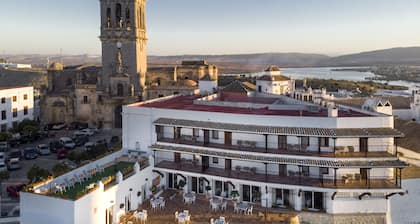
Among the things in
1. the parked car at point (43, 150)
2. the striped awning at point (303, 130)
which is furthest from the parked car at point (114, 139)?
the striped awning at point (303, 130)

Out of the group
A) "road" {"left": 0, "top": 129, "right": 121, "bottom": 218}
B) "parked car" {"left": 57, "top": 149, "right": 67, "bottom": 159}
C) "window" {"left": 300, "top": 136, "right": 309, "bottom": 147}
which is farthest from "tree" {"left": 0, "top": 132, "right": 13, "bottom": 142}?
"window" {"left": 300, "top": 136, "right": 309, "bottom": 147}

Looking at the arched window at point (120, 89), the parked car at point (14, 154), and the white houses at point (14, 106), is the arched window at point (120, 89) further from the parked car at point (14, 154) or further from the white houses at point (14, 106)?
the parked car at point (14, 154)

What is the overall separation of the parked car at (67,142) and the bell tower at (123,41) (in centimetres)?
900

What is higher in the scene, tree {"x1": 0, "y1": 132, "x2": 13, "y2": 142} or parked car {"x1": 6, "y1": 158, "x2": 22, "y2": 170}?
tree {"x1": 0, "y1": 132, "x2": 13, "y2": 142}

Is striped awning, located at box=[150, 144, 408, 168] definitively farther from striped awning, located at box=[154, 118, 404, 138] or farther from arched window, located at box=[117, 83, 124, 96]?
arched window, located at box=[117, 83, 124, 96]

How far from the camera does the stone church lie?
160ft

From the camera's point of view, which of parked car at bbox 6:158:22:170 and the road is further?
parked car at bbox 6:158:22:170

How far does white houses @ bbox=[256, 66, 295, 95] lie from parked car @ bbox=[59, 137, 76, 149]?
1875cm

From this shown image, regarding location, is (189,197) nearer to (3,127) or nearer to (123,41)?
(123,41)

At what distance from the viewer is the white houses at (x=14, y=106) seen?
47500mm

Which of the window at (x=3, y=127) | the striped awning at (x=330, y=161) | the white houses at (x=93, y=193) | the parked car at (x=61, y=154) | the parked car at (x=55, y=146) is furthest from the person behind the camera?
the window at (x=3, y=127)

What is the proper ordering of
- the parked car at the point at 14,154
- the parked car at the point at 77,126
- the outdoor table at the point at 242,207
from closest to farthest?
the outdoor table at the point at 242,207 < the parked car at the point at 14,154 < the parked car at the point at 77,126

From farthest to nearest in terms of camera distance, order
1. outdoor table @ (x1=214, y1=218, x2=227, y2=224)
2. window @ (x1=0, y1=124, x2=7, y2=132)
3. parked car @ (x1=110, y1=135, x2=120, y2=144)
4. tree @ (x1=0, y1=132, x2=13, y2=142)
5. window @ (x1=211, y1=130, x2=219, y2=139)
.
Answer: window @ (x1=0, y1=124, x2=7, y2=132) → parked car @ (x1=110, y1=135, x2=120, y2=144) → tree @ (x1=0, y1=132, x2=13, y2=142) → window @ (x1=211, y1=130, x2=219, y2=139) → outdoor table @ (x1=214, y1=218, x2=227, y2=224)

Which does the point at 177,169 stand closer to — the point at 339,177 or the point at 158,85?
the point at 339,177
